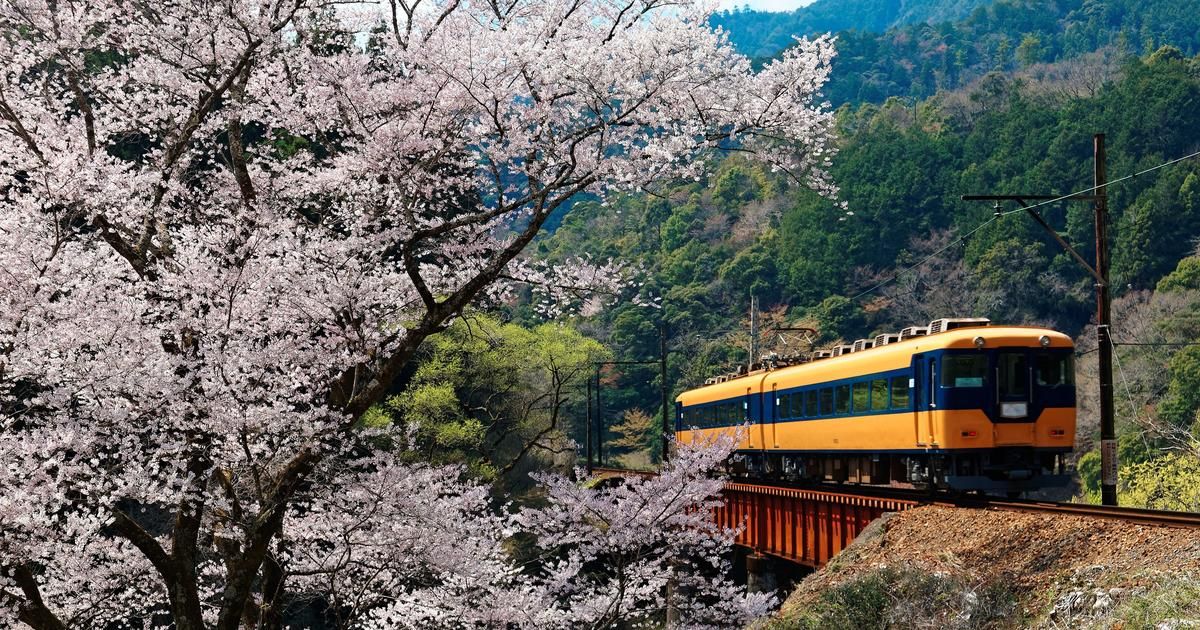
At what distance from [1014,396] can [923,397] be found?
3.85 ft

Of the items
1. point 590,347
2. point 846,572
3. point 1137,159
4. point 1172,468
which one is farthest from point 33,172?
point 1137,159

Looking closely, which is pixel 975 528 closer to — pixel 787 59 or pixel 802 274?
pixel 787 59

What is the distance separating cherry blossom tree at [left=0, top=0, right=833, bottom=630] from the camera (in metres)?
9.24

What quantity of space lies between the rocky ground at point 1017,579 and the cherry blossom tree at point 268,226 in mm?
3967

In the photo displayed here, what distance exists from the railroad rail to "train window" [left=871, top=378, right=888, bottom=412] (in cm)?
130

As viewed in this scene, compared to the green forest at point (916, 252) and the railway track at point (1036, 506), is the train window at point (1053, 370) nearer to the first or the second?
the railway track at point (1036, 506)

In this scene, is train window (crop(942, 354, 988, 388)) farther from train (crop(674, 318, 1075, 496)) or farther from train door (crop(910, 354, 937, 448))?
train door (crop(910, 354, 937, 448))

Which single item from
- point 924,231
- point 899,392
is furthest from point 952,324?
point 924,231

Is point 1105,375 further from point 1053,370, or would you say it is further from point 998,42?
point 998,42

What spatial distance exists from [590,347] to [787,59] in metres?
44.1

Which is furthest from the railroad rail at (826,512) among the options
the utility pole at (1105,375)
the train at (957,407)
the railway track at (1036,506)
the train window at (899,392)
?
the train window at (899,392)

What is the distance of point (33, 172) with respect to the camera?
32.8ft

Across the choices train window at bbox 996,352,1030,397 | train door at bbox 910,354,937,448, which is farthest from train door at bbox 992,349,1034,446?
train door at bbox 910,354,937,448

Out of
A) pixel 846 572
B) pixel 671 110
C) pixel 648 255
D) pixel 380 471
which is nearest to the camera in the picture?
pixel 671 110
